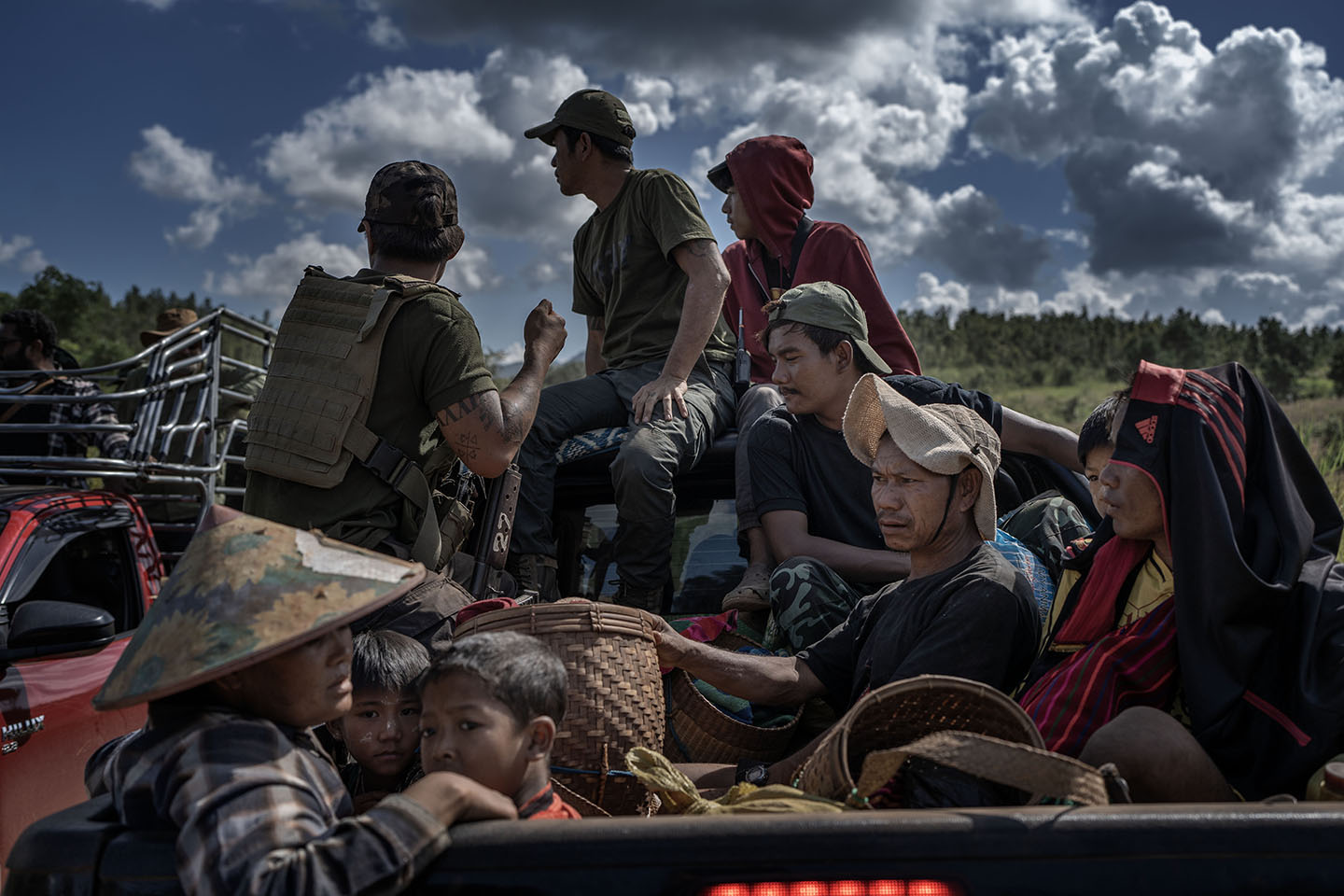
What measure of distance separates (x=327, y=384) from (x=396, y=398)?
0.62ft

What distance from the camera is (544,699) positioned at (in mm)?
1962

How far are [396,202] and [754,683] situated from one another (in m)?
1.71

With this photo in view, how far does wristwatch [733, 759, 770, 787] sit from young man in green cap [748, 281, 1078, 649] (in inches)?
36.9

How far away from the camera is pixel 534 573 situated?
3932 millimetres

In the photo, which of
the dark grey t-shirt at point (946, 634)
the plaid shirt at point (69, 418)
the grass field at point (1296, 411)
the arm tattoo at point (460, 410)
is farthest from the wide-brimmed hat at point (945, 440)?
the grass field at point (1296, 411)

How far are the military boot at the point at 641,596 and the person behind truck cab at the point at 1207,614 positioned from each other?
1.58 meters

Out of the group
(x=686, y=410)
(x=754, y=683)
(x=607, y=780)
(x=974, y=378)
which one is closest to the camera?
(x=607, y=780)

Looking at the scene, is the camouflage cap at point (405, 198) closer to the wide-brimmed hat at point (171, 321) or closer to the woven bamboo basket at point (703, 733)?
the woven bamboo basket at point (703, 733)

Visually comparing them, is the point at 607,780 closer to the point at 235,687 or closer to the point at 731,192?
the point at 235,687

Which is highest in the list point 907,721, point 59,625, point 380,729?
point 907,721

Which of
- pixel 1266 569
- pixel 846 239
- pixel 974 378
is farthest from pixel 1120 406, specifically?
pixel 974 378

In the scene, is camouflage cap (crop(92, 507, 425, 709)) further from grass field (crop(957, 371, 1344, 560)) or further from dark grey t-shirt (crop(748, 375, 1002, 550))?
grass field (crop(957, 371, 1344, 560))

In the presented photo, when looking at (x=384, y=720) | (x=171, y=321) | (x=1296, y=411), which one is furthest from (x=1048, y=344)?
(x=384, y=720)

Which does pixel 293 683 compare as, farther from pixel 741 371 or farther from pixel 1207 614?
pixel 741 371
